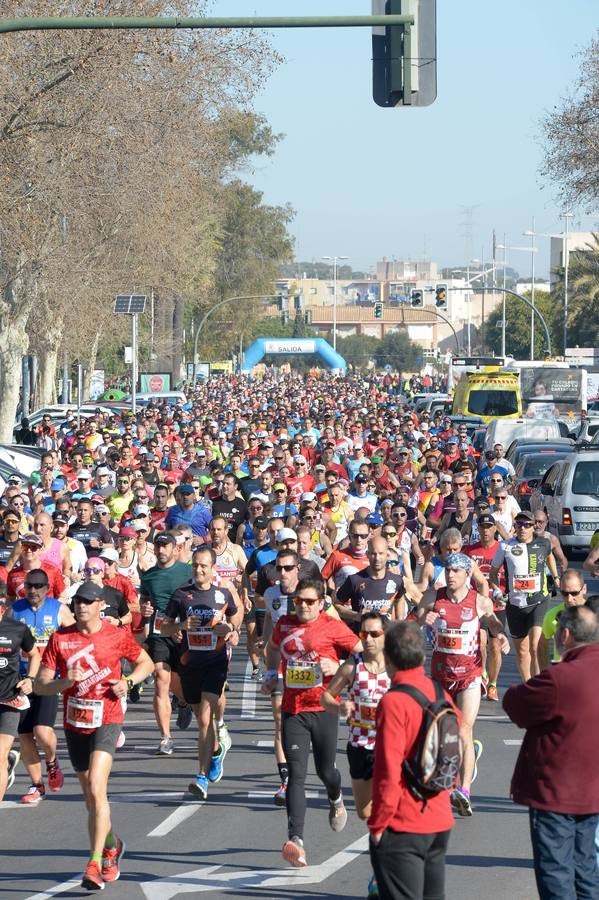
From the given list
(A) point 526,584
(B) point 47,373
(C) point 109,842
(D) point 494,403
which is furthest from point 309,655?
(B) point 47,373

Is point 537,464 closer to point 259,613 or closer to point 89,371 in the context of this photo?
point 259,613

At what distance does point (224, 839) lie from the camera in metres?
9.42

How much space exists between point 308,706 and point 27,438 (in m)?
30.7

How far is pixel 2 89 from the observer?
26.4 metres

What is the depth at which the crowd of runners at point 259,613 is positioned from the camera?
8758 mm

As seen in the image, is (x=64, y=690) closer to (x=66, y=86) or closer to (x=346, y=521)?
(x=346, y=521)

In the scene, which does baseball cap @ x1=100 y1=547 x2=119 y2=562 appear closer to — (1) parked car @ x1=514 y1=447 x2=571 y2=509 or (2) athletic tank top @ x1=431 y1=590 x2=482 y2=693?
(2) athletic tank top @ x1=431 y1=590 x2=482 y2=693

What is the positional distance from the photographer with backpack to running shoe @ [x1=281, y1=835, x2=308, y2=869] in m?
2.39

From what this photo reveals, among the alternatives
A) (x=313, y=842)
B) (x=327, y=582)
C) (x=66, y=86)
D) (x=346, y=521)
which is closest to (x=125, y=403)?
(x=66, y=86)

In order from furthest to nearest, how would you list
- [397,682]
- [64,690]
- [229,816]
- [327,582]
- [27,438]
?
[27,438]
[327,582]
[229,816]
[64,690]
[397,682]

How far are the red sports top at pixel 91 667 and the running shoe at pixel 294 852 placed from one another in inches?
43.8

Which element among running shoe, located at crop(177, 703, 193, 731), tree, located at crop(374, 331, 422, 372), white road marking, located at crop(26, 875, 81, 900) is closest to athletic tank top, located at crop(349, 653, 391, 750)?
white road marking, located at crop(26, 875, 81, 900)

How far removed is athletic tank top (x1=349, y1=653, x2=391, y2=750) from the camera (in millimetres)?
8445

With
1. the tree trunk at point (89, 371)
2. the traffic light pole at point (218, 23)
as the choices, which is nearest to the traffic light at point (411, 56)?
the traffic light pole at point (218, 23)
